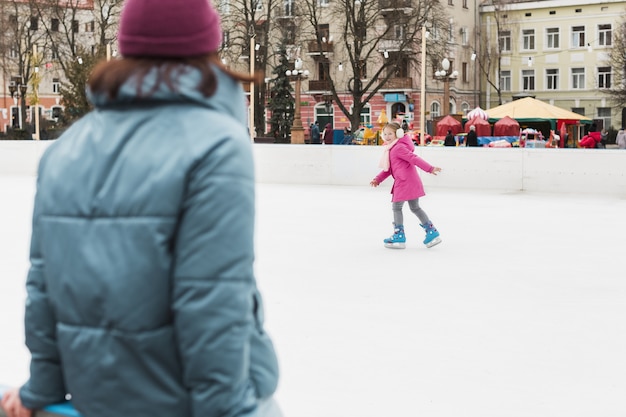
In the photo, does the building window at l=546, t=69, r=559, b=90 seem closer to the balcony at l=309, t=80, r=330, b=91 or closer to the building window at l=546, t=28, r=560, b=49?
the building window at l=546, t=28, r=560, b=49

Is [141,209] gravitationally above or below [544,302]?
above

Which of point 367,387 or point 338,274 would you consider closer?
point 367,387

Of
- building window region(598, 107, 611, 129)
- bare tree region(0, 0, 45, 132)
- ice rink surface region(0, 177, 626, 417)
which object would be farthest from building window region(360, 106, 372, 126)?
ice rink surface region(0, 177, 626, 417)

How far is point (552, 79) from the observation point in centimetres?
5300

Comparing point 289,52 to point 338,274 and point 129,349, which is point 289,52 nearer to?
point 338,274

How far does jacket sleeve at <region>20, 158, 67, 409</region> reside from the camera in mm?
1704

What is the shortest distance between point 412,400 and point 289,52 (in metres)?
45.7

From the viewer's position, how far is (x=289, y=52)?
48.7 m

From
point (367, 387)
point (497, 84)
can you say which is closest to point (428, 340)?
point (367, 387)

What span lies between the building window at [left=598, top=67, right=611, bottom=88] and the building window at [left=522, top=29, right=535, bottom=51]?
418 cm

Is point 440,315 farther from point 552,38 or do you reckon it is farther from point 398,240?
point 552,38

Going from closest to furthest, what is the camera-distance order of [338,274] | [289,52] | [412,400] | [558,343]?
[412,400] → [558,343] → [338,274] → [289,52]

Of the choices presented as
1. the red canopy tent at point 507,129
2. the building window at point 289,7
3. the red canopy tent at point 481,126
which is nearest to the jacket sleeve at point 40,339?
the red canopy tent at point 481,126

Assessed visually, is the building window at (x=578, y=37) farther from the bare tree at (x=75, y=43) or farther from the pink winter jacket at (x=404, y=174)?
the pink winter jacket at (x=404, y=174)
